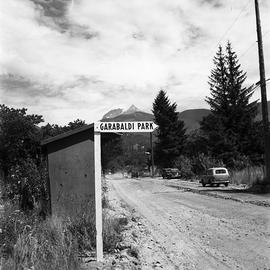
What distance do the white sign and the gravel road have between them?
2376 millimetres

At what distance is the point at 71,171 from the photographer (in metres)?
9.91

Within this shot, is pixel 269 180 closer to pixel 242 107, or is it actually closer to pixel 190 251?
pixel 190 251

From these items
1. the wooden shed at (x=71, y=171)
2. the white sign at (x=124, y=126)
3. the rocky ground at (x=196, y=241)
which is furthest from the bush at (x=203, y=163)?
the white sign at (x=124, y=126)

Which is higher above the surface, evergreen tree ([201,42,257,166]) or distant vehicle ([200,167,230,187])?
evergreen tree ([201,42,257,166])

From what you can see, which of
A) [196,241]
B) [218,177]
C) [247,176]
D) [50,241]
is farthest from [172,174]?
[50,241]

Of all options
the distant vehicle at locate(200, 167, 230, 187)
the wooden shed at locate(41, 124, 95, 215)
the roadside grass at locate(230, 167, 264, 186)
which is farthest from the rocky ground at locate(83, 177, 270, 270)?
the distant vehicle at locate(200, 167, 230, 187)

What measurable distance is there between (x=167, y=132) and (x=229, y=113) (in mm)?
20693

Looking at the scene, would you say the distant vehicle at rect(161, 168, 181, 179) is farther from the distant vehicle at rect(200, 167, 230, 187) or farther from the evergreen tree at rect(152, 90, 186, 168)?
the distant vehicle at rect(200, 167, 230, 187)

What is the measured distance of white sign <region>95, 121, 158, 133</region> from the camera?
7.39 metres

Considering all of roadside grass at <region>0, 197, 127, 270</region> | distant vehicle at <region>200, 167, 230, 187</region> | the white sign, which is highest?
the white sign

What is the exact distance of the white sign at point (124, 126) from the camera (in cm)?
739

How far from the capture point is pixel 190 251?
8.59m

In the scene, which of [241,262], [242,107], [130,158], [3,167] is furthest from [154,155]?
[241,262]

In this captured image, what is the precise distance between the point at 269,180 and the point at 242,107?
3289cm
